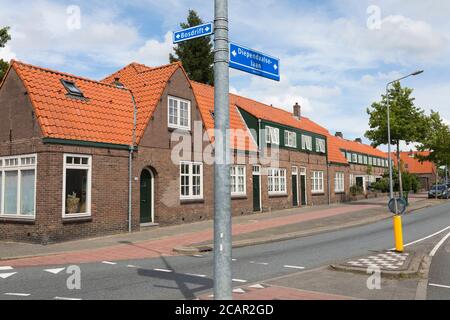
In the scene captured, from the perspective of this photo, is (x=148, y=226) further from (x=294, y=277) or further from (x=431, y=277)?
(x=431, y=277)

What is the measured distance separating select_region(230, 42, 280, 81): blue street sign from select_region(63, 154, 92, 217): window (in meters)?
11.6

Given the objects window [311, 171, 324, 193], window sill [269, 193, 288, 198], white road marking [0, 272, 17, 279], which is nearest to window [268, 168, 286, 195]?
window sill [269, 193, 288, 198]

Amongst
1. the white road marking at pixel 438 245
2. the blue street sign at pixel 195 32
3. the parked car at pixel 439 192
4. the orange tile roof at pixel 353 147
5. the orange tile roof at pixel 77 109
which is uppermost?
the orange tile roof at pixel 353 147

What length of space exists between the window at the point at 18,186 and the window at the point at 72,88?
10.9 feet

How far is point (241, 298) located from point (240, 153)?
60.3ft

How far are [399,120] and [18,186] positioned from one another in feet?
87.3

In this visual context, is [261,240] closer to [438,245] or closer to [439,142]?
[438,245]

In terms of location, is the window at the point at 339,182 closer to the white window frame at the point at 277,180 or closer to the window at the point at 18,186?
the white window frame at the point at 277,180

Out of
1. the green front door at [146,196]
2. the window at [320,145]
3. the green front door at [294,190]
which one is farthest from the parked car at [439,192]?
the green front door at [146,196]

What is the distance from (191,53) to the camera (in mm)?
41875

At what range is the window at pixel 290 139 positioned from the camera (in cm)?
3024

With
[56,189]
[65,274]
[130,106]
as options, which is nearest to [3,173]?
[56,189]

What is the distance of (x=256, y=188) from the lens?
86.8 ft

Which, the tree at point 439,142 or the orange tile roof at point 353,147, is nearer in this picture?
the tree at point 439,142
